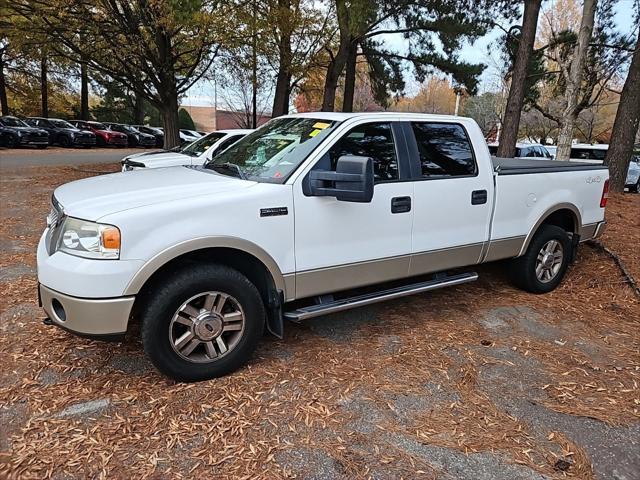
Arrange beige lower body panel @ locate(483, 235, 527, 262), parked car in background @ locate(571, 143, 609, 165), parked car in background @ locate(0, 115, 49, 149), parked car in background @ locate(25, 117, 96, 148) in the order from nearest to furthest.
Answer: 1. beige lower body panel @ locate(483, 235, 527, 262)
2. parked car in background @ locate(571, 143, 609, 165)
3. parked car in background @ locate(0, 115, 49, 149)
4. parked car in background @ locate(25, 117, 96, 148)

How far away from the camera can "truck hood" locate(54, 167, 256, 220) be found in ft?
9.74

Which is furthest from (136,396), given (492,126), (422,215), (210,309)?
(492,126)

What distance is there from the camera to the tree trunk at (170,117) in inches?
656

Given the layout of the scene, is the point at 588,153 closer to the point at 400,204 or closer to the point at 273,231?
the point at 400,204

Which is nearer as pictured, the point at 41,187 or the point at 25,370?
the point at 25,370

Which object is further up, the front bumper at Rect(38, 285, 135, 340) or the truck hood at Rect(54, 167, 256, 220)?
the truck hood at Rect(54, 167, 256, 220)

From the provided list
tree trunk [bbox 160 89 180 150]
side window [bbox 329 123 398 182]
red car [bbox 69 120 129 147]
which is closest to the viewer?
side window [bbox 329 123 398 182]

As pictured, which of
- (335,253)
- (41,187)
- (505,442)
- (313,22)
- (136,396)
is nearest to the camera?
(505,442)

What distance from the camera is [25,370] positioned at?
3334 millimetres

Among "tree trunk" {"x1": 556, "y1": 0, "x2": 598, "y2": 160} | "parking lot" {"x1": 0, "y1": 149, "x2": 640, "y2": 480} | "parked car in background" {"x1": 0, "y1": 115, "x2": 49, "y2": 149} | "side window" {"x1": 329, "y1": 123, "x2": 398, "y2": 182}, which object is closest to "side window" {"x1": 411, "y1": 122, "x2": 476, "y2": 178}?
"side window" {"x1": 329, "y1": 123, "x2": 398, "y2": 182}

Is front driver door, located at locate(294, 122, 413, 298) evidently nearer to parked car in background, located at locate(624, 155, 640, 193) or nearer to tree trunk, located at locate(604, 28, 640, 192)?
tree trunk, located at locate(604, 28, 640, 192)

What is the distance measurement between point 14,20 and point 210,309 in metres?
15.9

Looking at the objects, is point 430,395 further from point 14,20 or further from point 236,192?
point 14,20

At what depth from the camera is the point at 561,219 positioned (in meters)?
5.35
